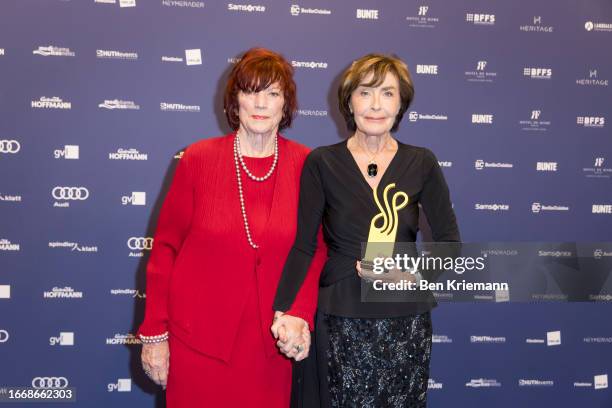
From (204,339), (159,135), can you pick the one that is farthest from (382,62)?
(159,135)

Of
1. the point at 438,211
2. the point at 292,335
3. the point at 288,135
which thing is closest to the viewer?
the point at 292,335

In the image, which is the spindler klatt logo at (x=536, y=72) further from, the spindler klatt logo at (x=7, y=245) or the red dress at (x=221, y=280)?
the spindler klatt logo at (x=7, y=245)

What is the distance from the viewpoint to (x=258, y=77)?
1.78 meters

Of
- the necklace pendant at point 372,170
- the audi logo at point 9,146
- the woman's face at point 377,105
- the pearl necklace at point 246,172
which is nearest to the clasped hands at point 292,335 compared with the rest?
the pearl necklace at point 246,172

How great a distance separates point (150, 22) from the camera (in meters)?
3.50

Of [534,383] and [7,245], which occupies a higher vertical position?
[7,245]

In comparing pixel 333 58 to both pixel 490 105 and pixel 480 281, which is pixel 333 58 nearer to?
pixel 490 105

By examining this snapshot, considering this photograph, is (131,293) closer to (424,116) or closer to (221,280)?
(221,280)

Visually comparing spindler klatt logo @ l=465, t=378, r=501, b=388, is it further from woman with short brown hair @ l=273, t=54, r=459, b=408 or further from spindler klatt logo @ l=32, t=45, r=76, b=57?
spindler klatt logo @ l=32, t=45, r=76, b=57

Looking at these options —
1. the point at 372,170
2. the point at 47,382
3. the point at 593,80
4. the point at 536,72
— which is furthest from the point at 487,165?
the point at 47,382

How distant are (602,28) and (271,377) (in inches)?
133

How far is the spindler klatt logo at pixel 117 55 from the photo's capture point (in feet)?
11.4

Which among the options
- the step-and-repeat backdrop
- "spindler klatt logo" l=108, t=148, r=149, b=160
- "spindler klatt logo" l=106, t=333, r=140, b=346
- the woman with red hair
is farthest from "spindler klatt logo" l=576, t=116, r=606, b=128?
"spindler klatt logo" l=106, t=333, r=140, b=346

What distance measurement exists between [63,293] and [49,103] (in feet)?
3.90
